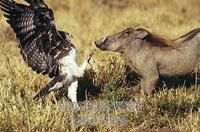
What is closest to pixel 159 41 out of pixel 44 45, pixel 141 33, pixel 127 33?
pixel 141 33

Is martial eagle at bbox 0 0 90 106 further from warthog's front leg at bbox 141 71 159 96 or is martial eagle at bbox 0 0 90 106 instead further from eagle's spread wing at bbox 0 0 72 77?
warthog's front leg at bbox 141 71 159 96

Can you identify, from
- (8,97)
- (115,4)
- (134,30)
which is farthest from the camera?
(115,4)

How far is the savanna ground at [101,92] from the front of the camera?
238 inches

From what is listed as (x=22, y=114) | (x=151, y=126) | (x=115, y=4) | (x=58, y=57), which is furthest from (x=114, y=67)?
(x=115, y=4)

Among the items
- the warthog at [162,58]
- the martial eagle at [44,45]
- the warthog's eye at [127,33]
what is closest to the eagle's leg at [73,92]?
the martial eagle at [44,45]

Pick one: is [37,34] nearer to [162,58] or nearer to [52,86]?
[52,86]

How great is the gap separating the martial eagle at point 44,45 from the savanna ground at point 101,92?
0.20 m

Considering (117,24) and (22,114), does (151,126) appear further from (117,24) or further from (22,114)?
(117,24)

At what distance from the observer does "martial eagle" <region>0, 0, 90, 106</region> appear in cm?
688

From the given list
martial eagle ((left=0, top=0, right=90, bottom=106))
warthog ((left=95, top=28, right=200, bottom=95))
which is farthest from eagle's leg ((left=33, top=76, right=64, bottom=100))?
warthog ((left=95, top=28, right=200, bottom=95))

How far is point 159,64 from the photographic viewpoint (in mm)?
7223

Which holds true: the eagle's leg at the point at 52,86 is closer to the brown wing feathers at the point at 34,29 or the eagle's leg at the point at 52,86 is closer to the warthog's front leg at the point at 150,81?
the brown wing feathers at the point at 34,29

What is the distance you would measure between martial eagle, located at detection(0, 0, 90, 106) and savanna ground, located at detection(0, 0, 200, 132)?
7.7 inches

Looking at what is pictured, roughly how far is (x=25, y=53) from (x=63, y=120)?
125 cm
